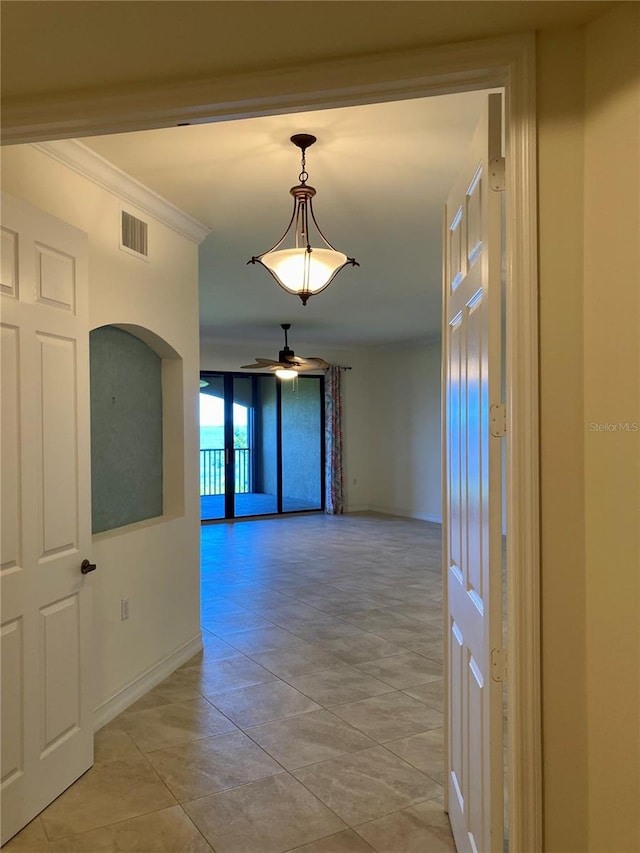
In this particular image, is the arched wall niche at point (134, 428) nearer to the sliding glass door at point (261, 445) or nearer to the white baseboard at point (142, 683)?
the white baseboard at point (142, 683)

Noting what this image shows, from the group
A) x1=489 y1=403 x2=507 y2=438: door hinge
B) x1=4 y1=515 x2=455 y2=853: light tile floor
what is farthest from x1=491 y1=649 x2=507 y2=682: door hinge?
x1=4 y1=515 x2=455 y2=853: light tile floor

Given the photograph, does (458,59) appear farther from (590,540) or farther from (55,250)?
(55,250)

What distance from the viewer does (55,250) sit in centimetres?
254

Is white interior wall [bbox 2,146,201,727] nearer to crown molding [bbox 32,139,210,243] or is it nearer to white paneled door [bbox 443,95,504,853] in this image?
crown molding [bbox 32,139,210,243]

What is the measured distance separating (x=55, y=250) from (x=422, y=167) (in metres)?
1.93

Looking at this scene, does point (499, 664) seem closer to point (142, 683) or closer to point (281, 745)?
point (281, 745)

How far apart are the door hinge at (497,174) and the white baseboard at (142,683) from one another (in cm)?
295

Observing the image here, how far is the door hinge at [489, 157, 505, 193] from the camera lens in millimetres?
1623

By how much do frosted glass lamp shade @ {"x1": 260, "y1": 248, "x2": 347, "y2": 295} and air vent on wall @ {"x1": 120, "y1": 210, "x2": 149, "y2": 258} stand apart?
784 millimetres

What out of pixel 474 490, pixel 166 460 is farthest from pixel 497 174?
pixel 166 460

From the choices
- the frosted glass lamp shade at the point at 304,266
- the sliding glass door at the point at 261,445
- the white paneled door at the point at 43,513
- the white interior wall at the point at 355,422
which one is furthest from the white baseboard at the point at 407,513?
the white paneled door at the point at 43,513

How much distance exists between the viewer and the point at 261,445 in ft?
37.2

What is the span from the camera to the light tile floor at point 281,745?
2.36 m

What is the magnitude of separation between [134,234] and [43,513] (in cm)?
176
